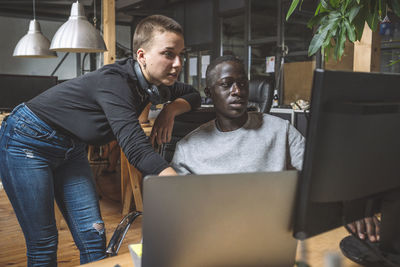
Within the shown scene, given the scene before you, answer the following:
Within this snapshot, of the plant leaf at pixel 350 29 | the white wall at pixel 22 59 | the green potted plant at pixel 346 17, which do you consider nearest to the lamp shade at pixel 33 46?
the green potted plant at pixel 346 17

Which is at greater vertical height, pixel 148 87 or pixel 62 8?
pixel 62 8

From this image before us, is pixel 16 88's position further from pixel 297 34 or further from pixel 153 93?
pixel 297 34

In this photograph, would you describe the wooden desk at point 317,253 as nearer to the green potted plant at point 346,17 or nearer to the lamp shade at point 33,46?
the green potted plant at point 346,17

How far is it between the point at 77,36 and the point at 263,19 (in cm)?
450

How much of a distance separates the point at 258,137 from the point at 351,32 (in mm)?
505

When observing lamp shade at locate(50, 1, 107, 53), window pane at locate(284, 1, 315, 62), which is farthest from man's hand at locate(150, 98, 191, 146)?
window pane at locate(284, 1, 315, 62)

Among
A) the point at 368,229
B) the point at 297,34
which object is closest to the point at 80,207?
the point at 368,229

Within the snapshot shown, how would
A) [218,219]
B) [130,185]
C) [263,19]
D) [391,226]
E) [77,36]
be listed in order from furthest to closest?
1. [263,19]
2. [130,185]
3. [77,36]
4. [391,226]
5. [218,219]

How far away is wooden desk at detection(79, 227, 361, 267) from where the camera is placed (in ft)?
2.81

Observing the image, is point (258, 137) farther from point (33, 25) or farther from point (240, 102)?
point (33, 25)

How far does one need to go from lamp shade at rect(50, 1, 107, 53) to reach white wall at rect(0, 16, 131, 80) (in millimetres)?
5467

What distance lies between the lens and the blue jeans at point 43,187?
1.35 m

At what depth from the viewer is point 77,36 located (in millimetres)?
3086

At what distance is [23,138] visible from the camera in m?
1.37
